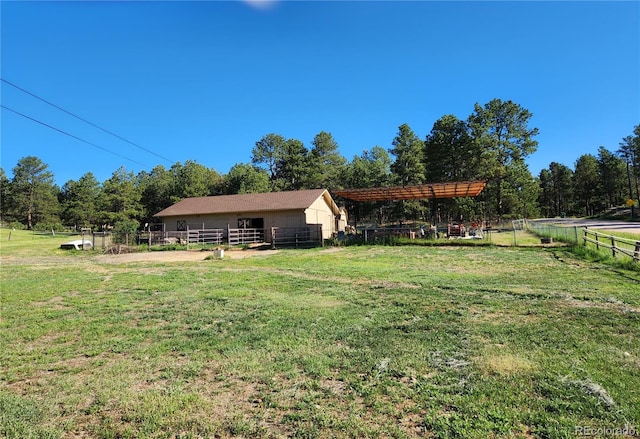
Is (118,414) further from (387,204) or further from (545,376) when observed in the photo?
(387,204)

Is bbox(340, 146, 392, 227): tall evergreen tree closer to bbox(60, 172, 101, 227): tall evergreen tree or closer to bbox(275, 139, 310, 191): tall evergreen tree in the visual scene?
bbox(275, 139, 310, 191): tall evergreen tree

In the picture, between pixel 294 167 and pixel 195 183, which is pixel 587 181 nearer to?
pixel 294 167

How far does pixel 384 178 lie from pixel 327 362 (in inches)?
1730

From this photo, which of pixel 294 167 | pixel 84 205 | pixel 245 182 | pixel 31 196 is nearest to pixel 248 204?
pixel 245 182

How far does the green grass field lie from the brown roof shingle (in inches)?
740

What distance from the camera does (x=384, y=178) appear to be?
46.0 meters

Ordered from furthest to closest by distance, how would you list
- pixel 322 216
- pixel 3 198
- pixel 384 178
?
pixel 3 198
pixel 384 178
pixel 322 216

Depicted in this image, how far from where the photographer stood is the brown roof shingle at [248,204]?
2609 cm

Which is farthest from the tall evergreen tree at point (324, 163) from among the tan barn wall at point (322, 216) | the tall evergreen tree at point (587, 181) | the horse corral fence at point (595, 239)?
the tall evergreen tree at point (587, 181)

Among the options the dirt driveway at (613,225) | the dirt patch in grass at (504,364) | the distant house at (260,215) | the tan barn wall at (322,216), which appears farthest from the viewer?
the tan barn wall at (322,216)

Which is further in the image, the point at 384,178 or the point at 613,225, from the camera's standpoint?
the point at 384,178

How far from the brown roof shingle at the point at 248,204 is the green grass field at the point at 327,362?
61.7ft

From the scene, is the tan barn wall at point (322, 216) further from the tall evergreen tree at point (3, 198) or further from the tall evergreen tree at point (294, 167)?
the tall evergreen tree at point (3, 198)

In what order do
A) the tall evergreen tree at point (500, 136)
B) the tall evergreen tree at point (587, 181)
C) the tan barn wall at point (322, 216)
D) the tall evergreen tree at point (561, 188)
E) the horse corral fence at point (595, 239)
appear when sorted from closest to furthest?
the horse corral fence at point (595, 239) < the tan barn wall at point (322, 216) < the tall evergreen tree at point (500, 136) < the tall evergreen tree at point (587, 181) < the tall evergreen tree at point (561, 188)
